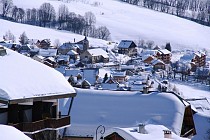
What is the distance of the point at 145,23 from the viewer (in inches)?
2987

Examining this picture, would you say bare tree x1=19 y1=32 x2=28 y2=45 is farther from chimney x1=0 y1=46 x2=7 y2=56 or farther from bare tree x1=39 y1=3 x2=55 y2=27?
chimney x1=0 y1=46 x2=7 y2=56

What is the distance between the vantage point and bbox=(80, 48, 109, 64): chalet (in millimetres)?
46469

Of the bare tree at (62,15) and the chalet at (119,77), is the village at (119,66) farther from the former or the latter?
the bare tree at (62,15)

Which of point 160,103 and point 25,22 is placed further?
point 25,22

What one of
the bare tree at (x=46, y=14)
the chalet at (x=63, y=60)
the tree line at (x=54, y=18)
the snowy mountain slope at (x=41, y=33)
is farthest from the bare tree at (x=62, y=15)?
the chalet at (x=63, y=60)

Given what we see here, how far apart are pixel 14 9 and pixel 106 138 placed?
215 feet

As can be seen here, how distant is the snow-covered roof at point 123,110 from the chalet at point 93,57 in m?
33.5

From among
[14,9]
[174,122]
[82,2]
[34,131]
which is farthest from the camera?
[82,2]

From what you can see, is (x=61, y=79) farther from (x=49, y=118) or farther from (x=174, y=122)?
(x=174, y=122)

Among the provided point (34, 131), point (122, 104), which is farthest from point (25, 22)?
point (34, 131)

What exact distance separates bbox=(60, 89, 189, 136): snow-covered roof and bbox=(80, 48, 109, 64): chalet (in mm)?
33459

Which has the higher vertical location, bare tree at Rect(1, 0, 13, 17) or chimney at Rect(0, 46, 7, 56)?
bare tree at Rect(1, 0, 13, 17)

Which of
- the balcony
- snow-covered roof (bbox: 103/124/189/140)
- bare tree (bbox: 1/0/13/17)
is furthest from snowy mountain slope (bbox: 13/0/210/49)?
the balcony

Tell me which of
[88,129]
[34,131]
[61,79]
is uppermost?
[61,79]
